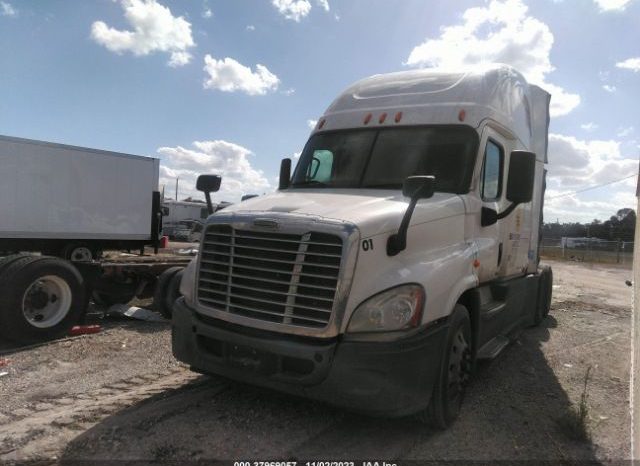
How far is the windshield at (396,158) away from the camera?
483 centimetres

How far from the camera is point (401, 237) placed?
382 centimetres

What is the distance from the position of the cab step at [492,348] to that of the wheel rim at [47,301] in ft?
17.0

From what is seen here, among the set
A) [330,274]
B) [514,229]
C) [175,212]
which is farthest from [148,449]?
[175,212]

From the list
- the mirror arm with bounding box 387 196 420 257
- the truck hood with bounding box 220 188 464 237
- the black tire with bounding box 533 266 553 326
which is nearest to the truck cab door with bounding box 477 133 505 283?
the truck hood with bounding box 220 188 464 237

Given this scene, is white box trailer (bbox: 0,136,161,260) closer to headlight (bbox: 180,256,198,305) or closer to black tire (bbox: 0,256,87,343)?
black tire (bbox: 0,256,87,343)

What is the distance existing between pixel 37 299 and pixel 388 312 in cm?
504

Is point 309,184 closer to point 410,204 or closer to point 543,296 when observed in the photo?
point 410,204

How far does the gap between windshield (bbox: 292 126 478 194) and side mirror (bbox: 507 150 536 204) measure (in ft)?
1.32

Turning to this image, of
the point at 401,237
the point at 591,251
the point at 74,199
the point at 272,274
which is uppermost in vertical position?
the point at 74,199

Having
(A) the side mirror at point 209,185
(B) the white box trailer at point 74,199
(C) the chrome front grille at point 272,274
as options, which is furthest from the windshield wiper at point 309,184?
(B) the white box trailer at point 74,199

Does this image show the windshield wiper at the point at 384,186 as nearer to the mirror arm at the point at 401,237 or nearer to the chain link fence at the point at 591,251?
the mirror arm at the point at 401,237

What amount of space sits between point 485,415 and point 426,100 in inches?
121

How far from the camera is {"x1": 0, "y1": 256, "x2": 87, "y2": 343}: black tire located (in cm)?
614

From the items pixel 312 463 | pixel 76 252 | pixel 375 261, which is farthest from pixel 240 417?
pixel 76 252
